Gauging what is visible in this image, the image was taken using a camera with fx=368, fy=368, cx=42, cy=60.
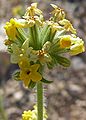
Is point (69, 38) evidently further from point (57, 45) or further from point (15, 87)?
point (15, 87)

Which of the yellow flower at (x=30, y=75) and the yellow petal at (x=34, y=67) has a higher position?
the yellow petal at (x=34, y=67)

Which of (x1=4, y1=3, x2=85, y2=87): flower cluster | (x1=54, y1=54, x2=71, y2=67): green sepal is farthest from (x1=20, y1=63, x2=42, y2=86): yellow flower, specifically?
(x1=54, y1=54, x2=71, y2=67): green sepal

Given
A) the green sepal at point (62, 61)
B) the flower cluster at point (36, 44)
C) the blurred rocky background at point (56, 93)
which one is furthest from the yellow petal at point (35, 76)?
the blurred rocky background at point (56, 93)

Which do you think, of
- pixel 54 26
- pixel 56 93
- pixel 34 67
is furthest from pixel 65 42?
pixel 56 93

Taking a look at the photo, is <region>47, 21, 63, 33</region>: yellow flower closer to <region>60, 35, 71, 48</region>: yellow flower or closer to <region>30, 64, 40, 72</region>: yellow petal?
<region>60, 35, 71, 48</region>: yellow flower

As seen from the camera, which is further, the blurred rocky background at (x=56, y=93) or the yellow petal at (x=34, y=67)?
the blurred rocky background at (x=56, y=93)

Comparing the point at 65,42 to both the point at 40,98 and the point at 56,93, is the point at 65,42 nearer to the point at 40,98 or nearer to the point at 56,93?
the point at 40,98

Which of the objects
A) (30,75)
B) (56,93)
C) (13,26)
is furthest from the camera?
(56,93)

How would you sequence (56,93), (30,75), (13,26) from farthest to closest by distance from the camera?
(56,93) → (13,26) → (30,75)

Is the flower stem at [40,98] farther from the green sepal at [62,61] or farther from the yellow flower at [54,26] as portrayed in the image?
the yellow flower at [54,26]
